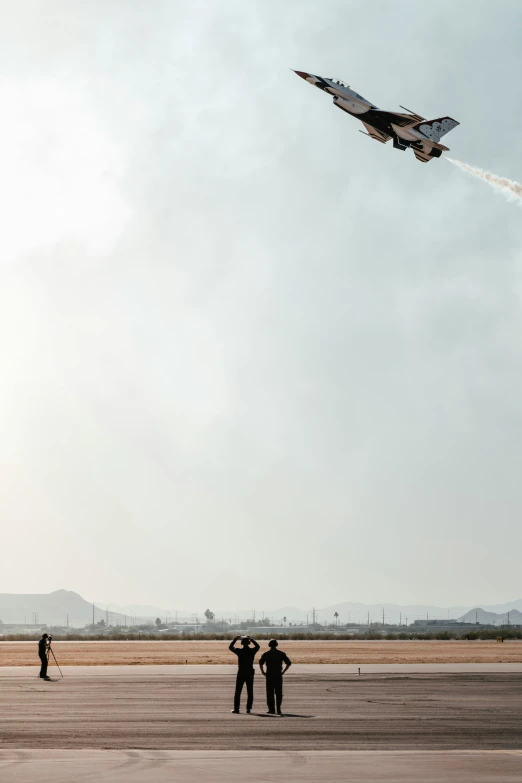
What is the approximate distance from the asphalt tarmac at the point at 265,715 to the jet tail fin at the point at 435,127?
28219 mm

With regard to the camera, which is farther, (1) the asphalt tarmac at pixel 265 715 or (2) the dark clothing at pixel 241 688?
(2) the dark clothing at pixel 241 688

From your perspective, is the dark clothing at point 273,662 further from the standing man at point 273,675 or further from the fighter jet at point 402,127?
the fighter jet at point 402,127

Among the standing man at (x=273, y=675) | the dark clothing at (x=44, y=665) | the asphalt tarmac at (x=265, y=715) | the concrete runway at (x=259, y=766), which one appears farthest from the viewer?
the dark clothing at (x=44, y=665)

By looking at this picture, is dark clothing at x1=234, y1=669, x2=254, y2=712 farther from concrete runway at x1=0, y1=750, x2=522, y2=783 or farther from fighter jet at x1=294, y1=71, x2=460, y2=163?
fighter jet at x1=294, y1=71, x2=460, y2=163

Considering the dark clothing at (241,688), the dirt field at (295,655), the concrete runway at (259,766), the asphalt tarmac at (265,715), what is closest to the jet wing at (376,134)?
the dirt field at (295,655)

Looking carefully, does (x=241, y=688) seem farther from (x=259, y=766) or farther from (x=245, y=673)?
(x=259, y=766)

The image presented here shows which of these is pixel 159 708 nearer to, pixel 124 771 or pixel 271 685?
pixel 271 685

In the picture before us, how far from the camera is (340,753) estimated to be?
1611 cm

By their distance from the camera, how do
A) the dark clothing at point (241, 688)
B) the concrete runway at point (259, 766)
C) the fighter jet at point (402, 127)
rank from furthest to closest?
the fighter jet at point (402, 127) → the dark clothing at point (241, 688) → the concrete runway at point (259, 766)

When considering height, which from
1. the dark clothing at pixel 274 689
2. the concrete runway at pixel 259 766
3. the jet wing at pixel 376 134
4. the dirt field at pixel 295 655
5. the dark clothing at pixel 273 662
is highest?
the jet wing at pixel 376 134

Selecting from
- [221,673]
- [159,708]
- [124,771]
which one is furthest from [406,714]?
[221,673]

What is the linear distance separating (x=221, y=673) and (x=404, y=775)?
28435mm

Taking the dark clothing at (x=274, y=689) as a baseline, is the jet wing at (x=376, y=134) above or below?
above

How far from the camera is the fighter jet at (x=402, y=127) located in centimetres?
5162
